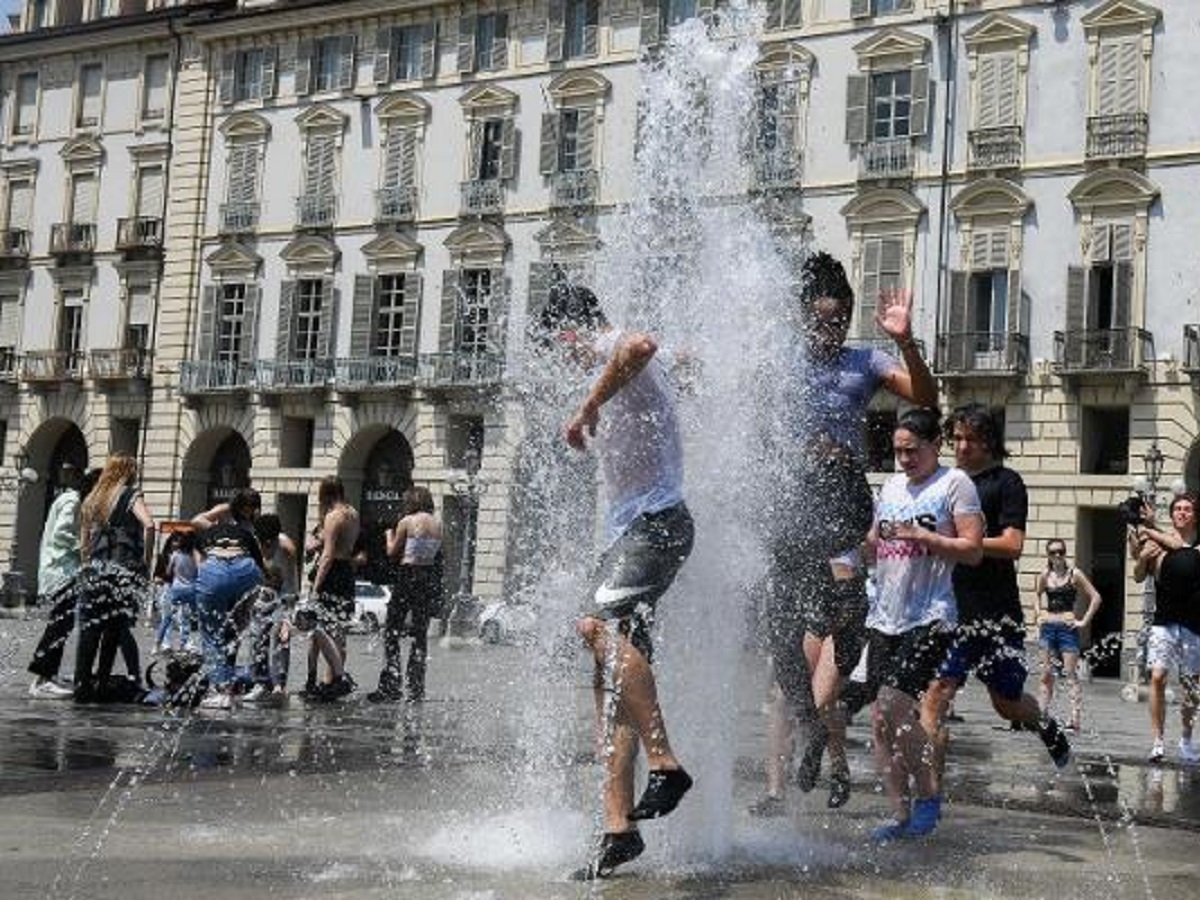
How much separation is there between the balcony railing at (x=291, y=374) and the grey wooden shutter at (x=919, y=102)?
15538 mm

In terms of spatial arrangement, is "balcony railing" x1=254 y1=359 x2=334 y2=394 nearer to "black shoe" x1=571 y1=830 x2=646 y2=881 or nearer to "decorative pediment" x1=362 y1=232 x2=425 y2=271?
"decorative pediment" x1=362 y1=232 x2=425 y2=271

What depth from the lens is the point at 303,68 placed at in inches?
1694

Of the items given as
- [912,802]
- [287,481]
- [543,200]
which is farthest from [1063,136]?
[912,802]

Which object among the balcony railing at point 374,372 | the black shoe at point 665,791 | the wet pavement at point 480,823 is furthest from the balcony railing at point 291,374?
the black shoe at point 665,791

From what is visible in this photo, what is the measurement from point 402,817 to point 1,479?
145ft

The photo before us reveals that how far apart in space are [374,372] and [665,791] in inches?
1434

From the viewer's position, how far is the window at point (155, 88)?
4566 centimetres

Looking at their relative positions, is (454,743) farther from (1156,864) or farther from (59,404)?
(59,404)

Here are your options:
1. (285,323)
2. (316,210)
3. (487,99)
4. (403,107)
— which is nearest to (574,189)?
(487,99)

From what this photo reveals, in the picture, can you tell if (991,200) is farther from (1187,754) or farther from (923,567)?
(923,567)

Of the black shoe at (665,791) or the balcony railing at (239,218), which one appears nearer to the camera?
the black shoe at (665,791)

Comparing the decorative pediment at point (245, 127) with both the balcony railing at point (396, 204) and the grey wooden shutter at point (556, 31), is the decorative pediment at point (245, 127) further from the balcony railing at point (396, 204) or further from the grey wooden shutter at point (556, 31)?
the grey wooden shutter at point (556, 31)

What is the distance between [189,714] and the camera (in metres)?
10.2

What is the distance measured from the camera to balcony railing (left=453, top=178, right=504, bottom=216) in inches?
1554
